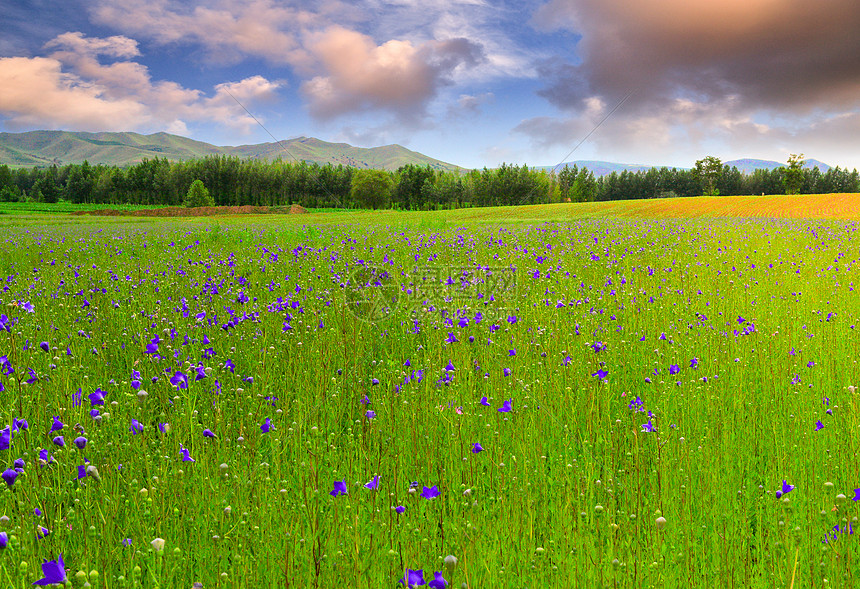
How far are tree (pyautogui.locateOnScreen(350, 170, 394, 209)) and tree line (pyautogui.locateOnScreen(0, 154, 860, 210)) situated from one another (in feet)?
0.71

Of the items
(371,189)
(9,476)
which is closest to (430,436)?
(9,476)

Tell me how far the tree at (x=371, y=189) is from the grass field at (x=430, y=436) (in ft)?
330

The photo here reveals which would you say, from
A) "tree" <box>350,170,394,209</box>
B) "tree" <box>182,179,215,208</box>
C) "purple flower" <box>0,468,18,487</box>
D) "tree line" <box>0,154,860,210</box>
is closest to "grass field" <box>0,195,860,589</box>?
"purple flower" <box>0,468,18,487</box>

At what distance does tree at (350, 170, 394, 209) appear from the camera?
105 m

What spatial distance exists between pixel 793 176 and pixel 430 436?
146622 millimetres

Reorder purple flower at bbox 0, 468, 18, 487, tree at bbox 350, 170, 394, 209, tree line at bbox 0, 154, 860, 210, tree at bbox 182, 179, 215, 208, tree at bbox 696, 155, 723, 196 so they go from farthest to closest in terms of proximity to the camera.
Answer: tree at bbox 696, 155, 723, 196
tree line at bbox 0, 154, 860, 210
tree at bbox 350, 170, 394, 209
tree at bbox 182, 179, 215, 208
purple flower at bbox 0, 468, 18, 487

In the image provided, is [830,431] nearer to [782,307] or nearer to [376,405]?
[376,405]

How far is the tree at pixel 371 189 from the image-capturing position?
4124 inches

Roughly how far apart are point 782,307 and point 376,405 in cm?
554

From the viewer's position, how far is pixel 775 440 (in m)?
3.18

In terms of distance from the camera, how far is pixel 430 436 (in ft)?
10.3

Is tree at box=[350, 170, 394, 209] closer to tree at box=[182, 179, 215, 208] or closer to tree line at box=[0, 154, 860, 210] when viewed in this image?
tree line at box=[0, 154, 860, 210]

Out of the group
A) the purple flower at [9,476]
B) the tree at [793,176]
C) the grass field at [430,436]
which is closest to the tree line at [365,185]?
the tree at [793,176]

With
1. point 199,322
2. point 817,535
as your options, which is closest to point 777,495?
point 817,535
